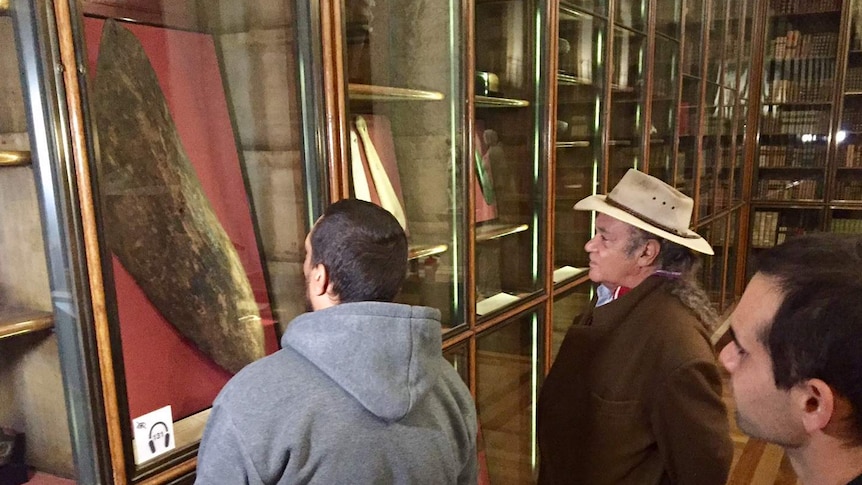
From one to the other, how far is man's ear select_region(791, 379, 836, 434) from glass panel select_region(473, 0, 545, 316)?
1.48 metres

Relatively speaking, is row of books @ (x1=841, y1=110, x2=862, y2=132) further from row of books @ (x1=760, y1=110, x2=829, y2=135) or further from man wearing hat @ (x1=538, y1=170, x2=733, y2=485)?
man wearing hat @ (x1=538, y1=170, x2=733, y2=485)

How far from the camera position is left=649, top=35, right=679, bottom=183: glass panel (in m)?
3.61

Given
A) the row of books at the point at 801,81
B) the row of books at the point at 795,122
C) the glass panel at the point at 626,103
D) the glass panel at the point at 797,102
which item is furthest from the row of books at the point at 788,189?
the glass panel at the point at 626,103

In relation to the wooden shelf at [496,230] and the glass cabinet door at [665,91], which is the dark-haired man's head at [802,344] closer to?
the wooden shelf at [496,230]

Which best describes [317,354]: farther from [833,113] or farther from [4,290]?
[833,113]

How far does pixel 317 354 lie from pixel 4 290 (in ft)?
2.05

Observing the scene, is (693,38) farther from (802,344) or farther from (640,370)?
(802,344)

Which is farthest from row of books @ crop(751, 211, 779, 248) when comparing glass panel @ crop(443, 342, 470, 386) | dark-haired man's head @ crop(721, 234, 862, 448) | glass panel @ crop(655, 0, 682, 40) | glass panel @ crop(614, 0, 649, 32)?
dark-haired man's head @ crop(721, 234, 862, 448)

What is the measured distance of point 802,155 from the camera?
18.3ft

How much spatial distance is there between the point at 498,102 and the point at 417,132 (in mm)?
374

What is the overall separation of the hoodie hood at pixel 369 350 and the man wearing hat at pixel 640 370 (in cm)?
80

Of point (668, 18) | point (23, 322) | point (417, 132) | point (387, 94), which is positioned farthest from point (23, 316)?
point (668, 18)

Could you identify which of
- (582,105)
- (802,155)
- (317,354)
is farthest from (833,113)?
(317,354)

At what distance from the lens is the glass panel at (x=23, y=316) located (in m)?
1.08
